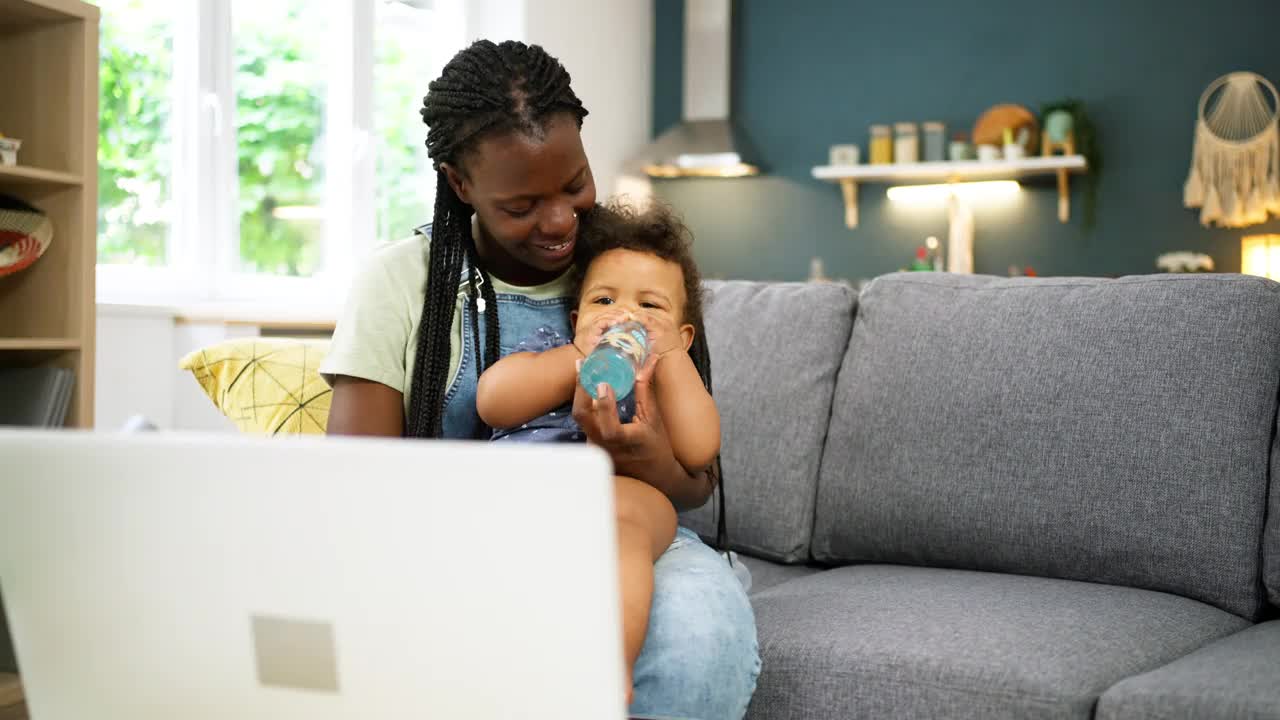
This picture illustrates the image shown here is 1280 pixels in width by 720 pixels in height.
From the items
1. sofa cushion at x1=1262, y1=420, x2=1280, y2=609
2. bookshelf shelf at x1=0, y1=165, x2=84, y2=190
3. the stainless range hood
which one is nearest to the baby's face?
sofa cushion at x1=1262, y1=420, x2=1280, y2=609

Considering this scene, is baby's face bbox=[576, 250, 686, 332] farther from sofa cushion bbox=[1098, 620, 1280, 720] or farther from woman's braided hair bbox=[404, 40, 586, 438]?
sofa cushion bbox=[1098, 620, 1280, 720]

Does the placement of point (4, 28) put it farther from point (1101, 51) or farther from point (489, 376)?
point (1101, 51)

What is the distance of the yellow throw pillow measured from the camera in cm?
175

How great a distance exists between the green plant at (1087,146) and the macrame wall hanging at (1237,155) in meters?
0.34

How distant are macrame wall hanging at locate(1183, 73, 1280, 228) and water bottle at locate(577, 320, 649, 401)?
3850 mm

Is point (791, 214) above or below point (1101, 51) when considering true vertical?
below

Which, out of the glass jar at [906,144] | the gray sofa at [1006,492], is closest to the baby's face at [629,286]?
the gray sofa at [1006,492]

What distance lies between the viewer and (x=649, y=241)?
4.58 feet

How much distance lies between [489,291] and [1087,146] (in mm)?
3707

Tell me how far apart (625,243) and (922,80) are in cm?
388

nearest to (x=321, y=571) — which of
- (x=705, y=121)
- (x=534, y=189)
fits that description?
Answer: (x=534, y=189)

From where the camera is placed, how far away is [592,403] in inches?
47.6

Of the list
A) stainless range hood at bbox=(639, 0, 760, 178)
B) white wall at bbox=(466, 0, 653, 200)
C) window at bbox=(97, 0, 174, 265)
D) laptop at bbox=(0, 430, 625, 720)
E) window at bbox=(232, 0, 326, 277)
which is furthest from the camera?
stainless range hood at bbox=(639, 0, 760, 178)

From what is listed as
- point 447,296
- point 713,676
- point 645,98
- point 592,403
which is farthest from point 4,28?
point 645,98
